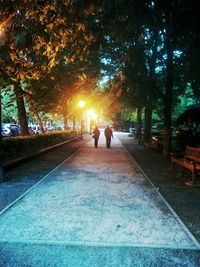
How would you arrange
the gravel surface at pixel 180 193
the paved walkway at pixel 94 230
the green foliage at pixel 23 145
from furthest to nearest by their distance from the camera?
the green foliage at pixel 23 145, the gravel surface at pixel 180 193, the paved walkway at pixel 94 230

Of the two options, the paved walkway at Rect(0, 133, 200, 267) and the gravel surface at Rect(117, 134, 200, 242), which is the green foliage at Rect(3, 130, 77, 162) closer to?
the paved walkway at Rect(0, 133, 200, 267)

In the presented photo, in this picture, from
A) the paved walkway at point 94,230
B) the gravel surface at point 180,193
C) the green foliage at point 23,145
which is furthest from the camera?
the green foliage at point 23,145

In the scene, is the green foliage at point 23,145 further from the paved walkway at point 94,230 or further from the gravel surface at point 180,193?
the gravel surface at point 180,193

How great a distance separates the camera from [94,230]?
5.09 metres

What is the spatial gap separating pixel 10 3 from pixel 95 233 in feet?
12.8

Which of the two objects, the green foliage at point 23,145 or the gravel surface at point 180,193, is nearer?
the gravel surface at point 180,193

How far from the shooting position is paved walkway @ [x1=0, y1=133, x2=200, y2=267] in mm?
4051

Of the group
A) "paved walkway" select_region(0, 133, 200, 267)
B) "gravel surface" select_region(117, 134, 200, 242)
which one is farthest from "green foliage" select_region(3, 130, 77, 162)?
"gravel surface" select_region(117, 134, 200, 242)

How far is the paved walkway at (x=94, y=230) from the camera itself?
4.05 metres

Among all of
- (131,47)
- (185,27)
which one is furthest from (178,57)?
(185,27)

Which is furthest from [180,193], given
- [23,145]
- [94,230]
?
[23,145]

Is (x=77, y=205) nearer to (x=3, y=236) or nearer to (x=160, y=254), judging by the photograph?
(x=3, y=236)

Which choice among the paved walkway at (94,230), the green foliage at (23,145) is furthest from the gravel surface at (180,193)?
the green foliage at (23,145)

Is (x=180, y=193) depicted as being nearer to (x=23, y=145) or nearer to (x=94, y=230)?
(x=94, y=230)
